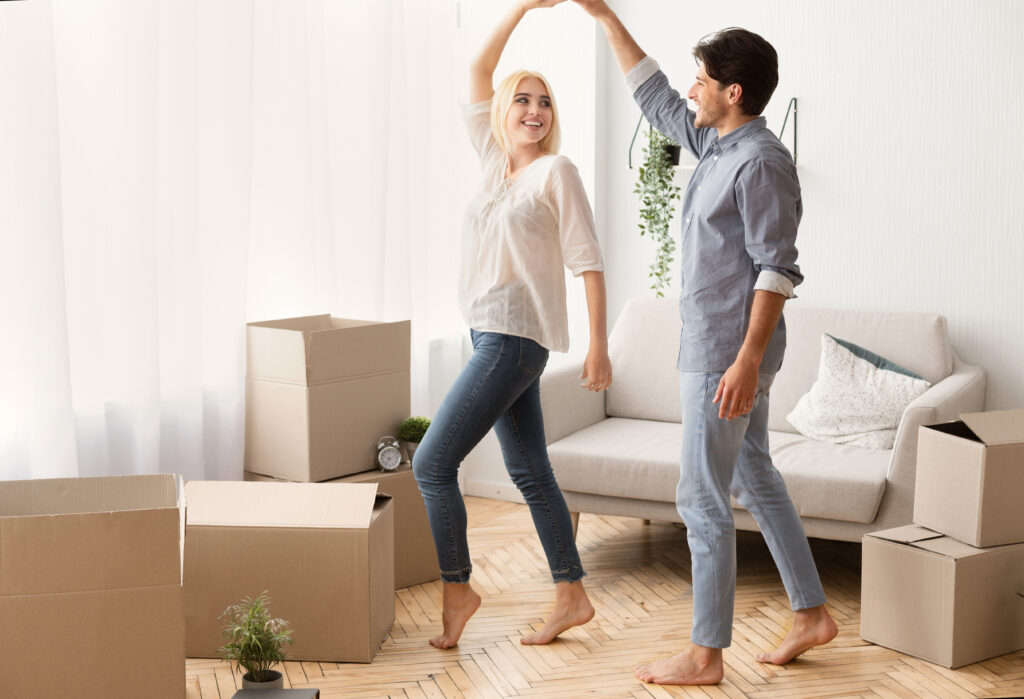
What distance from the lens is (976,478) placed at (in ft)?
8.46

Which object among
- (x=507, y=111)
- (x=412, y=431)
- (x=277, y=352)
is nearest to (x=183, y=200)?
(x=277, y=352)

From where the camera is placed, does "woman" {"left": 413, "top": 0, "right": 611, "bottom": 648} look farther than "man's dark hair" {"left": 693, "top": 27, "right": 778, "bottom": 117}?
Yes

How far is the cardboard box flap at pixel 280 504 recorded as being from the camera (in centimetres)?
261

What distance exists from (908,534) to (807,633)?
1.18 feet

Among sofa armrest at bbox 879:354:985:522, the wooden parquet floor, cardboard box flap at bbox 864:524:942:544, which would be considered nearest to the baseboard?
the wooden parquet floor

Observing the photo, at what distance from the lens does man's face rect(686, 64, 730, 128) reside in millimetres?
2352

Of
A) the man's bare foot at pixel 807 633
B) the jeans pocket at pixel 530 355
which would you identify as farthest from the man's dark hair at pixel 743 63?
the man's bare foot at pixel 807 633

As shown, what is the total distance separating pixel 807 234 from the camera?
3.86 m

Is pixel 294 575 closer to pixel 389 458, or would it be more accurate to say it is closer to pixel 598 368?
pixel 389 458

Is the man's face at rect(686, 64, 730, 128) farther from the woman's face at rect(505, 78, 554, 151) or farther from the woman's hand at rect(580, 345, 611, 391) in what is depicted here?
the woman's hand at rect(580, 345, 611, 391)

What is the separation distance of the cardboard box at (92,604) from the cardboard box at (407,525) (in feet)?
3.64

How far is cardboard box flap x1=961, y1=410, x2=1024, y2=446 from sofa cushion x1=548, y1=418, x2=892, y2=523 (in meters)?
0.38

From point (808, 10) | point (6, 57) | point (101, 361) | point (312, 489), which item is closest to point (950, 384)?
point (808, 10)

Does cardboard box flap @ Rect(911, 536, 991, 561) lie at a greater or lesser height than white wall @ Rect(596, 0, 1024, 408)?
lesser
